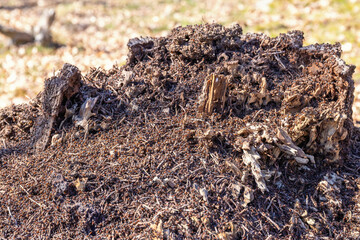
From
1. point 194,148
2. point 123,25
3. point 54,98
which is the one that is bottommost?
point 194,148

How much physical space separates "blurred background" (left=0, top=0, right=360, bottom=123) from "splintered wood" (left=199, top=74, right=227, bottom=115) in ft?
11.9

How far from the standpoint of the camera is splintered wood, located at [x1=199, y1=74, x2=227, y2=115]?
3.09 meters

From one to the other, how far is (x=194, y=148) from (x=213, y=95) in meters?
0.55

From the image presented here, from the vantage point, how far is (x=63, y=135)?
3.33 m

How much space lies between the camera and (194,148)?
308 cm

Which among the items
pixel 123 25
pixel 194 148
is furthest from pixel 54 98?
pixel 123 25

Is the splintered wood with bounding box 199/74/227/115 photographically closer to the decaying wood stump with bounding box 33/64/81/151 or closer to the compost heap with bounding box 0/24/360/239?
the compost heap with bounding box 0/24/360/239

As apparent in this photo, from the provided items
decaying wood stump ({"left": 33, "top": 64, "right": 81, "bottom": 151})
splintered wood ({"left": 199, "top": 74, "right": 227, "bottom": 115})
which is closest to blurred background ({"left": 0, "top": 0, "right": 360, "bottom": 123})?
splintered wood ({"left": 199, "top": 74, "right": 227, "bottom": 115})

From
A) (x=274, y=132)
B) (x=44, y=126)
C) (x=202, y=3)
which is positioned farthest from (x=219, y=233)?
(x=202, y=3)

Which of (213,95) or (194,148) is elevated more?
(213,95)

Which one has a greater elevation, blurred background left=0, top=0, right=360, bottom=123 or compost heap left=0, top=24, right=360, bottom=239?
blurred background left=0, top=0, right=360, bottom=123

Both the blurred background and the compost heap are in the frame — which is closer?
the compost heap

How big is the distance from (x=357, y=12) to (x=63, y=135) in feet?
30.5

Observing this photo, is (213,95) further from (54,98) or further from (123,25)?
(123,25)
